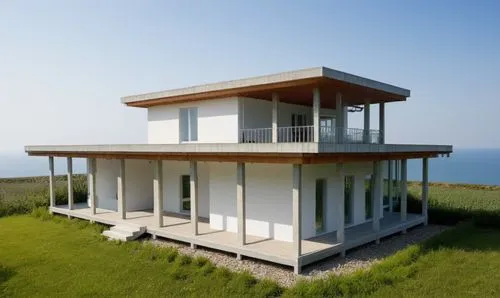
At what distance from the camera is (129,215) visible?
16297 millimetres

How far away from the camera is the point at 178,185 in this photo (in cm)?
1661

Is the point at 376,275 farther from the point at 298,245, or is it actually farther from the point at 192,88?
the point at 192,88

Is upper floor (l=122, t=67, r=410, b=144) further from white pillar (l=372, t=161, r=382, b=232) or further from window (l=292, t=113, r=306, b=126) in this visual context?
white pillar (l=372, t=161, r=382, b=232)

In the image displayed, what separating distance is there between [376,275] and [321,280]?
1.52 m

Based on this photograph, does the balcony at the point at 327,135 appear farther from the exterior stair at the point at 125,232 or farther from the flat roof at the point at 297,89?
the exterior stair at the point at 125,232

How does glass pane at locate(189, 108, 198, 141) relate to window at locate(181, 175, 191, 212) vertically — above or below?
above

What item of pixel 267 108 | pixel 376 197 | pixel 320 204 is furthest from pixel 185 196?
pixel 376 197

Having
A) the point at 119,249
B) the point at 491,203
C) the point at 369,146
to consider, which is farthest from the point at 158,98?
the point at 491,203

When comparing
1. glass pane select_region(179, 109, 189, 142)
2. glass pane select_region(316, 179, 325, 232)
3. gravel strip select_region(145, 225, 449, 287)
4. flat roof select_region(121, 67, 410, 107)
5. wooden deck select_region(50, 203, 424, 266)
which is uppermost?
flat roof select_region(121, 67, 410, 107)

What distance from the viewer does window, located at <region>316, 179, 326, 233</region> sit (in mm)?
12656

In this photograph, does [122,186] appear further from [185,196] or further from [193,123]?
[193,123]

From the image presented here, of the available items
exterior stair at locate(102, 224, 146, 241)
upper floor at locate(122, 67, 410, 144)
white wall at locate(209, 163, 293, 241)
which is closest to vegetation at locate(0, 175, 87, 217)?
upper floor at locate(122, 67, 410, 144)

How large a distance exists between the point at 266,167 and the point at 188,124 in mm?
4787

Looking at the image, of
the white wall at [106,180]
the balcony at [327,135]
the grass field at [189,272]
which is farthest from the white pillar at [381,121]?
the white wall at [106,180]
